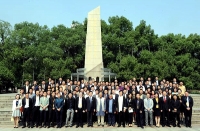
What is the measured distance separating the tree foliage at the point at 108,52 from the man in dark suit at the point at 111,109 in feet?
59.0

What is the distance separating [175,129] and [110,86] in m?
3.44

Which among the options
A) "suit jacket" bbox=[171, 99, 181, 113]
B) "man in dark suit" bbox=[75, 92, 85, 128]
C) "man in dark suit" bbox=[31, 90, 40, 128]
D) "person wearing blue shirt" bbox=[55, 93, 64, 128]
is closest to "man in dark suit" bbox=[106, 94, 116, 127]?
"man in dark suit" bbox=[75, 92, 85, 128]

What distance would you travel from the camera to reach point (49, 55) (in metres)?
29.4

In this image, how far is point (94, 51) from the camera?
64.3ft

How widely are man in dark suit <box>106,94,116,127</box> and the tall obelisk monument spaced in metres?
9.26

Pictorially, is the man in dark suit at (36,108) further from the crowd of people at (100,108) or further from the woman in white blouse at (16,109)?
the woman in white blouse at (16,109)

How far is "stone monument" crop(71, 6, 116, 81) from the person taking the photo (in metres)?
19.2

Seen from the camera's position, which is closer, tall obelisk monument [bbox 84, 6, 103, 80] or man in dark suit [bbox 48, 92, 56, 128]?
man in dark suit [bbox 48, 92, 56, 128]

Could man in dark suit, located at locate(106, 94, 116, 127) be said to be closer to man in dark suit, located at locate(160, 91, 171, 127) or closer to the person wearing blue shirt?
the person wearing blue shirt

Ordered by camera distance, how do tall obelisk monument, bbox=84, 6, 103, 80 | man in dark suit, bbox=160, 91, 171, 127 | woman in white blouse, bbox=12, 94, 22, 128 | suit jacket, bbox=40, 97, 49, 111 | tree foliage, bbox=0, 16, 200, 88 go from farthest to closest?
tree foliage, bbox=0, 16, 200, 88 < tall obelisk monument, bbox=84, 6, 103, 80 < man in dark suit, bbox=160, 91, 171, 127 < suit jacket, bbox=40, 97, 49, 111 < woman in white blouse, bbox=12, 94, 22, 128

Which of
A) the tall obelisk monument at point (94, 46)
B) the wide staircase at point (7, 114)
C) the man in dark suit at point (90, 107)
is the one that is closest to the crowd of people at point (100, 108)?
the man in dark suit at point (90, 107)

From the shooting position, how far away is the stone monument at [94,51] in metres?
19.2

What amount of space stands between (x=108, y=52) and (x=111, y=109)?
21314mm

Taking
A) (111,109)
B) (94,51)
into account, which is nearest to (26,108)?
(111,109)
